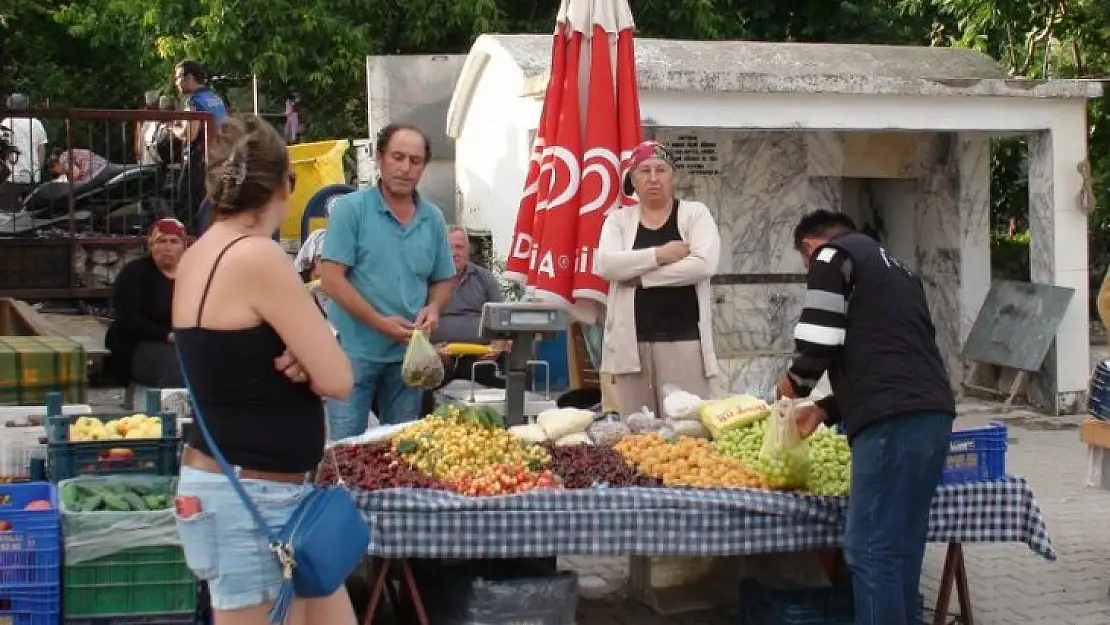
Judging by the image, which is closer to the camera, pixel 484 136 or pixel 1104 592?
pixel 1104 592

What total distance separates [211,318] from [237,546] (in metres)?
0.59

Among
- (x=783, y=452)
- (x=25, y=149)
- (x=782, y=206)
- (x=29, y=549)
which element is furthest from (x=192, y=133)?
(x=783, y=452)

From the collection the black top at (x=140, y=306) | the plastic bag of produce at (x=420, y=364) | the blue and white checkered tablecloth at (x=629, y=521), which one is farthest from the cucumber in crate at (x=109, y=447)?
the black top at (x=140, y=306)

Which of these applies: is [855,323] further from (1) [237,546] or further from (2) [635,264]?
(1) [237,546]

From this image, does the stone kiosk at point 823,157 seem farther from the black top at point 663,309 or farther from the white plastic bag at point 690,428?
the white plastic bag at point 690,428

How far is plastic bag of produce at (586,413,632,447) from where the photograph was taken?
6055 millimetres

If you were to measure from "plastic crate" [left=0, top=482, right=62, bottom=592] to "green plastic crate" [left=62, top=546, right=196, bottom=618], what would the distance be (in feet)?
0.26

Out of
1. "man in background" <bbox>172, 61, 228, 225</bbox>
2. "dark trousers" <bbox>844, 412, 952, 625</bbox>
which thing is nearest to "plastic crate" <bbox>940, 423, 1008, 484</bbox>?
"dark trousers" <bbox>844, 412, 952, 625</bbox>

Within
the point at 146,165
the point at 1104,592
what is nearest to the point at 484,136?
the point at 146,165

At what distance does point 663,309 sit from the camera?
21.9ft

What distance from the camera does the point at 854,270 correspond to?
4977mm

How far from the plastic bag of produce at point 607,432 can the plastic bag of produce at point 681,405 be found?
0.22m

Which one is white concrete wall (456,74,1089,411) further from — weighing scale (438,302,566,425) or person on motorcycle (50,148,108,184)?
weighing scale (438,302,566,425)

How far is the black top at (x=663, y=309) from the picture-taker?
668cm
